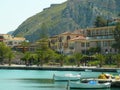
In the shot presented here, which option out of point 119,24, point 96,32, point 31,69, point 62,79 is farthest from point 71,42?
point 62,79

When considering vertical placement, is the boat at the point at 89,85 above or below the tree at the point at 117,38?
below

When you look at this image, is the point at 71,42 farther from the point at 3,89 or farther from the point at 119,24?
the point at 3,89

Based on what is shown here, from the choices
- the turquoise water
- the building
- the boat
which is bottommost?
the turquoise water

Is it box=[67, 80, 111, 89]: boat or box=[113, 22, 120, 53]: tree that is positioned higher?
box=[113, 22, 120, 53]: tree

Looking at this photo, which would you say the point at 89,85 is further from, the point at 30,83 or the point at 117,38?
the point at 117,38

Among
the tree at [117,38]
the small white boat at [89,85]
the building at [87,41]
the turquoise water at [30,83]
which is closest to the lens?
the small white boat at [89,85]

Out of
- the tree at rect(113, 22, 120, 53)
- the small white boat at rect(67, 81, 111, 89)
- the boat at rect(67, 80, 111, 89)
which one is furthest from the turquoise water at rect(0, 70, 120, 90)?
the tree at rect(113, 22, 120, 53)

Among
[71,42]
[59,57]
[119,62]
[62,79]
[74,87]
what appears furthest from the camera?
[71,42]

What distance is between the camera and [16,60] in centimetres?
18650

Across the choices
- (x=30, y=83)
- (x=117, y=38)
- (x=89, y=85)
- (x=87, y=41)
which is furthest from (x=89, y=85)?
(x=87, y=41)

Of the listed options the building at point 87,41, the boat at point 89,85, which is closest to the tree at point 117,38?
the building at point 87,41

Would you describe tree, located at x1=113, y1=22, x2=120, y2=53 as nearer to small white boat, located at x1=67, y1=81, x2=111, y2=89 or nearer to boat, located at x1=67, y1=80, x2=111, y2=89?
boat, located at x1=67, y1=80, x2=111, y2=89

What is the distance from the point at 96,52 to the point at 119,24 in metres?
12.7

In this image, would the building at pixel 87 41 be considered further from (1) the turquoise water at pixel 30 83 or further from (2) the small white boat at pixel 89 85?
(2) the small white boat at pixel 89 85
